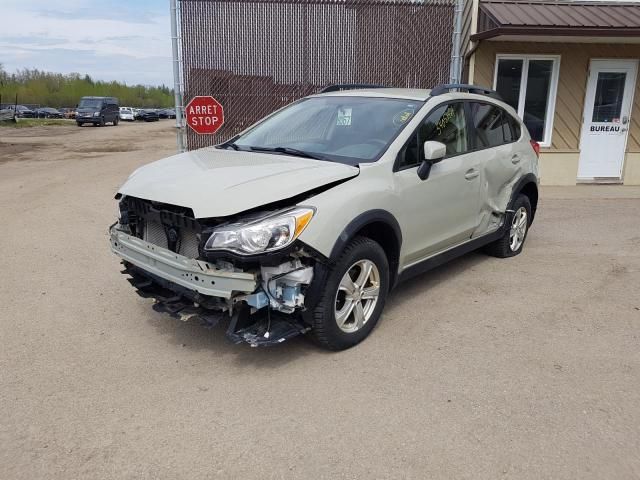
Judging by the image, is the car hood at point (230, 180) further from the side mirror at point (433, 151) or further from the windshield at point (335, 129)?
→ the side mirror at point (433, 151)

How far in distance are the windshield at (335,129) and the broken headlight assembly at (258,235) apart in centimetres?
91

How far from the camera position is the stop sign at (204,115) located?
9.06m

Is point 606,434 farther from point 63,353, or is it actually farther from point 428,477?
point 63,353

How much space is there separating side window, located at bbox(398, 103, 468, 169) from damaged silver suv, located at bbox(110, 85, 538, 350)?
0.05 feet

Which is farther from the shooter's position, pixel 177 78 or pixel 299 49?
pixel 299 49

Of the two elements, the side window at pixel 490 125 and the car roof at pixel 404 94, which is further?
the side window at pixel 490 125

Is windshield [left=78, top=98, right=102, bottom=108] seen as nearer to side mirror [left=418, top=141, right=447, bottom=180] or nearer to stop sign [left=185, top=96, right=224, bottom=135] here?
stop sign [left=185, top=96, right=224, bottom=135]

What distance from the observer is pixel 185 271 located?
3.47 meters

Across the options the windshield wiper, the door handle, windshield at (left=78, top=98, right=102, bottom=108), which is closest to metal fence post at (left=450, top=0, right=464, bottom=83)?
the door handle

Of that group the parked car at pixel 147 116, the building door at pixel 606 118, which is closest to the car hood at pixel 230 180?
the building door at pixel 606 118

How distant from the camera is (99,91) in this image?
100 metres

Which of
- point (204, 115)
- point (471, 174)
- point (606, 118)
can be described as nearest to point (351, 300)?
point (471, 174)

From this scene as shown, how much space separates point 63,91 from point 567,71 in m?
93.9

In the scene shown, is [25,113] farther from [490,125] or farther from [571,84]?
[490,125]
